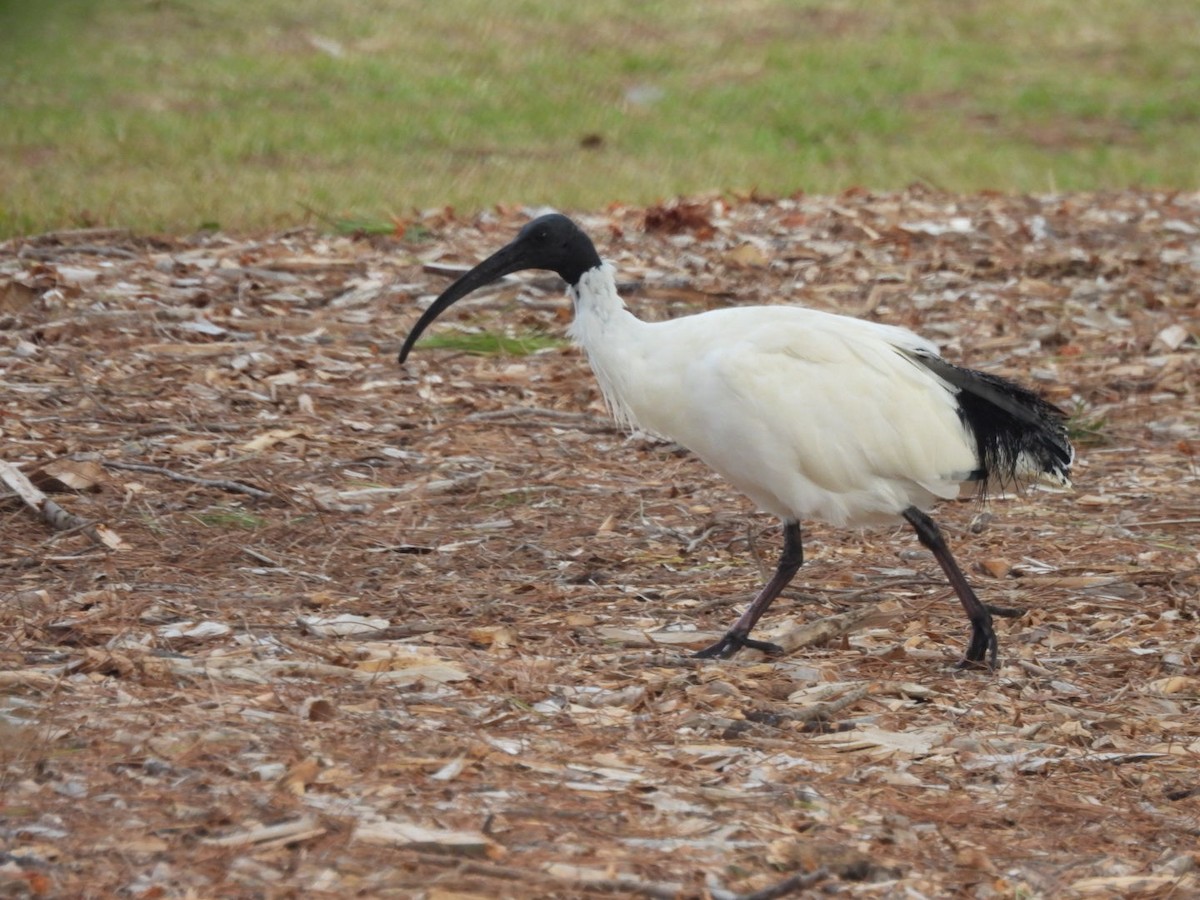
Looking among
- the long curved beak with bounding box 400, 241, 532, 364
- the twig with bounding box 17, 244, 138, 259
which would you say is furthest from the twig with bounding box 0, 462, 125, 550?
the twig with bounding box 17, 244, 138, 259

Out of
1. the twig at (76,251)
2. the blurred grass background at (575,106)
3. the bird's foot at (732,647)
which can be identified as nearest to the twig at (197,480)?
the bird's foot at (732,647)

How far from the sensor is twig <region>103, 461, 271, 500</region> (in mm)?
6535

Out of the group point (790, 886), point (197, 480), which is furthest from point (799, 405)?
point (197, 480)

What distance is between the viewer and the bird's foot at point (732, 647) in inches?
213

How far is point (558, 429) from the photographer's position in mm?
7688

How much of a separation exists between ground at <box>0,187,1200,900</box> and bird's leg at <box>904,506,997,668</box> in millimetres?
99

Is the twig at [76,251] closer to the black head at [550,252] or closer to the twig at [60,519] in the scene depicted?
the twig at [60,519]

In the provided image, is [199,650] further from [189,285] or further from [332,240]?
[332,240]

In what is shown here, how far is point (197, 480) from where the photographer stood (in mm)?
6543

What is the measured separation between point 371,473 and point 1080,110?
13716 mm

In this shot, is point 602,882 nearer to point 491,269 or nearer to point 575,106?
point 491,269

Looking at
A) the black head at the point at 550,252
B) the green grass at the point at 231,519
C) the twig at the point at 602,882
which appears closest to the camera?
the twig at the point at 602,882

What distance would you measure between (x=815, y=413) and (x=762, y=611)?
64 cm

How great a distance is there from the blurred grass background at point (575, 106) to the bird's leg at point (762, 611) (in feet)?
17.3
